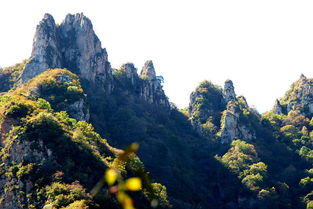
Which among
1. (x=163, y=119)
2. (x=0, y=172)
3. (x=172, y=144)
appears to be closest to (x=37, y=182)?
(x=0, y=172)

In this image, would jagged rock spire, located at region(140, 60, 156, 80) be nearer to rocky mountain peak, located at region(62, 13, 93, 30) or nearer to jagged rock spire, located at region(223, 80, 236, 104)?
jagged rock spire, located at region(223, 80, 236, 104)

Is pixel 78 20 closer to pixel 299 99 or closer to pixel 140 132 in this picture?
pixel 140 132

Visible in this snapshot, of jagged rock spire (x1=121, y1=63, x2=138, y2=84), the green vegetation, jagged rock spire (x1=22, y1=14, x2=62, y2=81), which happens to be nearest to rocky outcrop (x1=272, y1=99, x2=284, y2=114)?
jagged rock spire (x1=121, y1=63, x2=138, y2=84)

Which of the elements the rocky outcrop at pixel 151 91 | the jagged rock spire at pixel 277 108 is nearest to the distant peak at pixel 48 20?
the rocky outcrop at pixel 151 91

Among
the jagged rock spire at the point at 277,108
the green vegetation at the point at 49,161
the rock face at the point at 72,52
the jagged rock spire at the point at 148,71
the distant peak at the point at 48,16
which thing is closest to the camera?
the green vegetation at the point at 49,161

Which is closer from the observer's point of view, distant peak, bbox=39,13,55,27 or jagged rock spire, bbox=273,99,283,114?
distant peak, bbox=39,13,55,27

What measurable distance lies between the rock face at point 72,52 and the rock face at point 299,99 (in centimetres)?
6110

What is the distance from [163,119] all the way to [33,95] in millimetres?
47971

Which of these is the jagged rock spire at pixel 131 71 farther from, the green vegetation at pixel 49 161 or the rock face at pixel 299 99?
the green vegetation at pixel 49 161

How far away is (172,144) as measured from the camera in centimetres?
12850

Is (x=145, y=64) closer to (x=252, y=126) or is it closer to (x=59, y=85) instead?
(x=252, y=126)

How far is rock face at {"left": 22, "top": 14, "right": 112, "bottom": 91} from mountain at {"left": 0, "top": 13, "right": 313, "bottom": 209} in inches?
11.4

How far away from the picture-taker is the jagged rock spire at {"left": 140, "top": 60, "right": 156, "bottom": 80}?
15112cm

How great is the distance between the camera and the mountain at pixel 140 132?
238 ft
